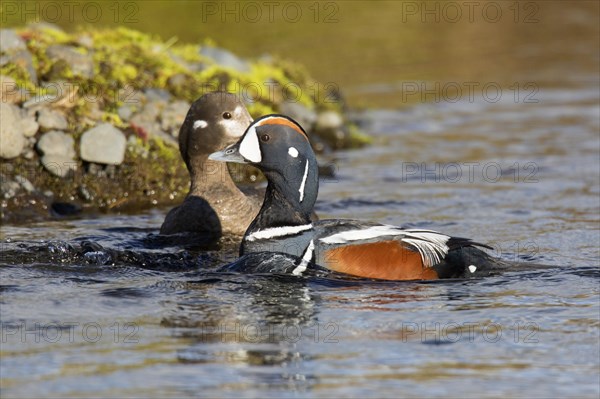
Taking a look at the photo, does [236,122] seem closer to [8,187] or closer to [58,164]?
[58,164]

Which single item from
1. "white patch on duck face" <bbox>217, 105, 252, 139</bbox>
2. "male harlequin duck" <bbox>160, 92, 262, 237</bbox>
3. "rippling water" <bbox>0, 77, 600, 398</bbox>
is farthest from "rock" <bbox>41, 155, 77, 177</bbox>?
"white patch on duck face" <bbox>217, 105, 252, 139</bbox>

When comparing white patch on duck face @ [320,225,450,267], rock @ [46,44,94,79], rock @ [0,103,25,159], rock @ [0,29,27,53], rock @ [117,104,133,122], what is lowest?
white patch on duck face @ [320,225,450,267]

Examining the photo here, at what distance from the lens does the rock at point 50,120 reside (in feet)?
37.4

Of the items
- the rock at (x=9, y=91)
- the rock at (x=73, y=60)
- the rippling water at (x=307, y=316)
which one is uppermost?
the rock at (x=73, y=60)

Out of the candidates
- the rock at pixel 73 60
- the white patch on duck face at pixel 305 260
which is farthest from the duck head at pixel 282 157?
the rock at pixel 73 60

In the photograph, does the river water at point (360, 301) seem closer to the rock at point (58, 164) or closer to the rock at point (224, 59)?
the rock at point (58, 164)

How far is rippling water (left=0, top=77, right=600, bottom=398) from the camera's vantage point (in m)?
5.96

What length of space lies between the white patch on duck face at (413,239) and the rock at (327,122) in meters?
6.99

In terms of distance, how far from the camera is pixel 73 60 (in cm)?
1239

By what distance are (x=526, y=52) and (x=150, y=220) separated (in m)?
11.6

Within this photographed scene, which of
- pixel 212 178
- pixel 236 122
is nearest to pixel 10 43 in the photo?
pixel 236 122

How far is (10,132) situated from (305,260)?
13.8ft

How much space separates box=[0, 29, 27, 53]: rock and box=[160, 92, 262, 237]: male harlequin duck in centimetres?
274

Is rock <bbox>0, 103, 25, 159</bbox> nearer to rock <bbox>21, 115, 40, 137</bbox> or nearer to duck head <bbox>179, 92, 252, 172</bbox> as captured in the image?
rock <bbox>21, 115, 40, 137</bbox>
